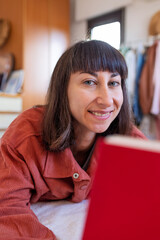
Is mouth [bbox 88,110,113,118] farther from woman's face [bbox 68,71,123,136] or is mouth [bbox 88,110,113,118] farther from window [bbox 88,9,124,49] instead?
window [bbox 88,9,124,49]

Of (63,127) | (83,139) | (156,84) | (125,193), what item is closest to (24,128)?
(63,127)

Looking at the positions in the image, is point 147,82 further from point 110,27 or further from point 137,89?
point 110,27

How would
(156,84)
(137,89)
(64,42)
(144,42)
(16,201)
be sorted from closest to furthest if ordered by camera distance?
(16,201), (156,84), (137,89), (144,42), (64,42)

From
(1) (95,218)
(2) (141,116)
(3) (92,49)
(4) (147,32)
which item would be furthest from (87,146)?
(4) (147,32)

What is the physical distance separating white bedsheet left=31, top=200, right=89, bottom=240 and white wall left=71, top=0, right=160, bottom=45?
2327 mm

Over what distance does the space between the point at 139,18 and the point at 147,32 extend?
8.0 inches

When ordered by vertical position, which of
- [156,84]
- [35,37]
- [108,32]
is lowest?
[156,84]

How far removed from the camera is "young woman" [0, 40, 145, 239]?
27.5 inches

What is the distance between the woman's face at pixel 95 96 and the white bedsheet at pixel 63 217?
25 cm

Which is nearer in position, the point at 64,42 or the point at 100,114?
the point at 100,114

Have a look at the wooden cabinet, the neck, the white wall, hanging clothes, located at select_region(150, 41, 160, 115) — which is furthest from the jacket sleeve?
the white wall

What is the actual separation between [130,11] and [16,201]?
2.75 meters

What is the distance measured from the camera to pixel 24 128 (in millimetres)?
750

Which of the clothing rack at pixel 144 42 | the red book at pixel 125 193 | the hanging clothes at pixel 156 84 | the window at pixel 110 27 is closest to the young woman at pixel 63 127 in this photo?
the red book at pixel 125 193
